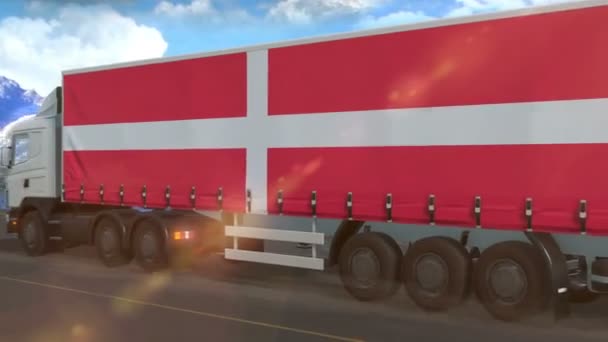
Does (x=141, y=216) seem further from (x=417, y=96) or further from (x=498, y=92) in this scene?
(x=498, y=92)

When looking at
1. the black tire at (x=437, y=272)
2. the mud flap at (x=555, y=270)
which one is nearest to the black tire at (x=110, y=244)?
the black tire at (x=437, y=272)

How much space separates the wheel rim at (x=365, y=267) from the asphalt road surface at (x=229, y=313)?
1.05 feet

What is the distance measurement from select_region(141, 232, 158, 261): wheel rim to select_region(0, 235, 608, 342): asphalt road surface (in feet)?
1.24

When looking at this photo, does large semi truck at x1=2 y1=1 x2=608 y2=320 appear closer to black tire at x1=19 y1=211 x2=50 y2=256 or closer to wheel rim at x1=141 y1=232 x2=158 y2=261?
wheel rim at x1=141 y1=232 x2=158 y2=261

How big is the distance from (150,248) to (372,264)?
14.5ft

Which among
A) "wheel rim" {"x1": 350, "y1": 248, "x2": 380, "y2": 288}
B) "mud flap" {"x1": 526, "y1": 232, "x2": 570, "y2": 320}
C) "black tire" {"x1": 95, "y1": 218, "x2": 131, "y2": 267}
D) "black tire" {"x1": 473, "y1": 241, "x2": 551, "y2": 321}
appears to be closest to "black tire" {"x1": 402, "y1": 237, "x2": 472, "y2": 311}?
"black tire" {"x1": 473, "y1": 241, "x2": 551, "y2": 321}

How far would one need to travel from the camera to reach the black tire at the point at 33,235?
14156 mm

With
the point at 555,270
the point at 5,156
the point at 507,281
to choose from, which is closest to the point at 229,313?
the point at 507,281

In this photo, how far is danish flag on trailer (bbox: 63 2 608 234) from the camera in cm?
778

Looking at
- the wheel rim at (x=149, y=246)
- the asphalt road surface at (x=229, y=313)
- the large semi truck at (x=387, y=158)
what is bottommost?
the asphalt road surface at (x=229, y=313)

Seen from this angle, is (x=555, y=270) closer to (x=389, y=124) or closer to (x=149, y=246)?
(x=389, y=124)

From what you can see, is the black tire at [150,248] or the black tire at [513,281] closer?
the black tire at [513,281]

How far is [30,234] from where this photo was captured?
14.5 metres

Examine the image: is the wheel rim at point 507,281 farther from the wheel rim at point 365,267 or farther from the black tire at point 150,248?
the black tire at point 150,248
